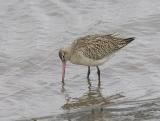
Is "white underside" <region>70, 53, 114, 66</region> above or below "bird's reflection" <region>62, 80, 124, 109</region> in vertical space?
above

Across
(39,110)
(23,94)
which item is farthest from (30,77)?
(39,110)

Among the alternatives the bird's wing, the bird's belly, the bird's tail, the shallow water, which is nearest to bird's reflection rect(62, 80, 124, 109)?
the shallow water

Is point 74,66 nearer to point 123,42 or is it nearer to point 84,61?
point 84,61

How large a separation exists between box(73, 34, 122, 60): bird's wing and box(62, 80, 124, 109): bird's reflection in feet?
2.74

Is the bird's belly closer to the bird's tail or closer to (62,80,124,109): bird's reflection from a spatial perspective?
the bird's tail

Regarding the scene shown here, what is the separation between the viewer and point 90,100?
30.5 feet

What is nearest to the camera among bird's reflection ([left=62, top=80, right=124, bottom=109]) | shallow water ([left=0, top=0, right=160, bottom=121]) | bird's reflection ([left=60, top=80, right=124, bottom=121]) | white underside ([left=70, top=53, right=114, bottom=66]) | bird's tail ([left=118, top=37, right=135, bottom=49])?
bird's reflection ([left=60, top=80, right=124, bottom=121])

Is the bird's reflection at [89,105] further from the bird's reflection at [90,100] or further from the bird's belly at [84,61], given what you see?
the bird's belly at [84,61]

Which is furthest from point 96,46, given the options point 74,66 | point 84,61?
point 74,66

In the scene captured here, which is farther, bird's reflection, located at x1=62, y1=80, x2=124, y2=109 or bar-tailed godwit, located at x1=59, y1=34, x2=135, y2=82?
bar-tailed godwit, located at x1=59, y1=34, x2=135, y2=82

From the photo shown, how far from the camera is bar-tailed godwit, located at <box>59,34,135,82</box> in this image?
10.3 m

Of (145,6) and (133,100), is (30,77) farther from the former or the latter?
(145,6)

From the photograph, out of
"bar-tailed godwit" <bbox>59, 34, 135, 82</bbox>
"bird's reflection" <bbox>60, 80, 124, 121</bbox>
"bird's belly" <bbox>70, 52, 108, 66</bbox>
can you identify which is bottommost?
"bird's reflection" <bbox>60, 80, 124, 121</bbox>

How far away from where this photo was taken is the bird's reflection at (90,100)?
353 inches
